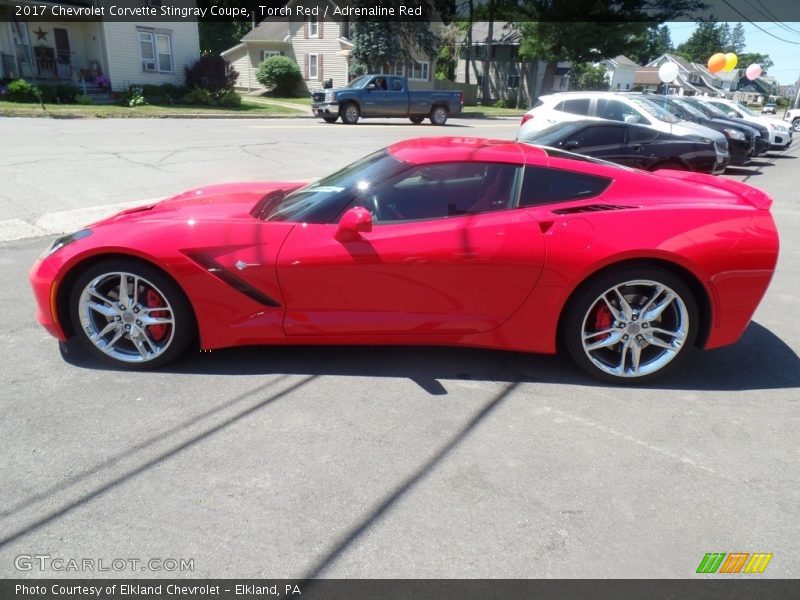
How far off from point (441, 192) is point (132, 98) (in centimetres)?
2588

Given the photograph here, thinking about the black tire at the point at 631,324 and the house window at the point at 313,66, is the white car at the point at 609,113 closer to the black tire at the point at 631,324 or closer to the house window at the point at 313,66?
the black tire at the point at 631,324

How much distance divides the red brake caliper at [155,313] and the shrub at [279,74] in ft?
121

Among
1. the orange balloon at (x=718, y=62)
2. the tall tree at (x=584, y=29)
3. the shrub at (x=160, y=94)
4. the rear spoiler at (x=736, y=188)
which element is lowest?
the shrub at (x=160, y=94)

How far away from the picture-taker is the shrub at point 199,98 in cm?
2783

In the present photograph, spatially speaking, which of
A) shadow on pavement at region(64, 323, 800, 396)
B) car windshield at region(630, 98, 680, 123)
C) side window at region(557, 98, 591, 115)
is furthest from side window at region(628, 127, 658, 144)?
shadow on pavement at region(64, 323, 800, 396)

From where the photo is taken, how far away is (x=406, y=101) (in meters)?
24.0

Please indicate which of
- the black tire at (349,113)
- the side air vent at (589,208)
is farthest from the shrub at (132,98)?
the side air vent at (589,208)

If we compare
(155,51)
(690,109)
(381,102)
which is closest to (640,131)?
(690,109)

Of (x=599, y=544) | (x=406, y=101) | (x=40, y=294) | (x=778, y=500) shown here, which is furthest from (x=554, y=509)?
(x=406, y=101)

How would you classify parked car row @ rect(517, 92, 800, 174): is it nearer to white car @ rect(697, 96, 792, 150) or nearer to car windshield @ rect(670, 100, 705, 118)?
car windshield @ rect(670, 100, 705, 118)

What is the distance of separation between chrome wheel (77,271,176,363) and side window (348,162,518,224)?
1.35 meters

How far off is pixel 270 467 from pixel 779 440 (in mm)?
2622

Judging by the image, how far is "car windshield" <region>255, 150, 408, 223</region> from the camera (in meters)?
3.63

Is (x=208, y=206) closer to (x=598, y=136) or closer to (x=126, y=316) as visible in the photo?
(x=126, y=316)
